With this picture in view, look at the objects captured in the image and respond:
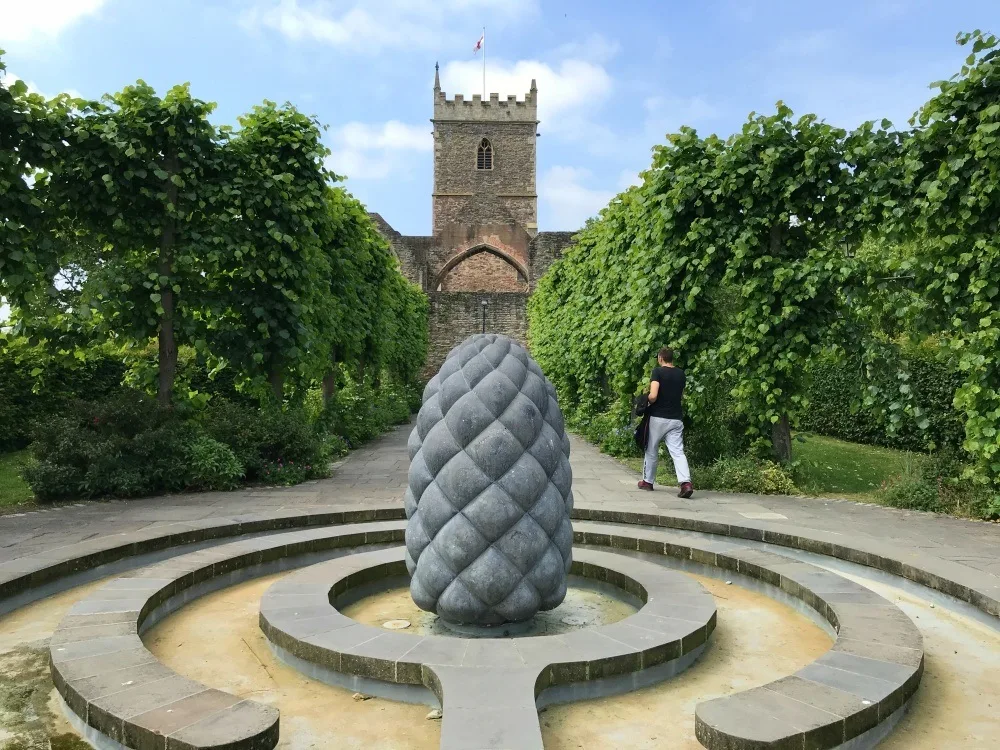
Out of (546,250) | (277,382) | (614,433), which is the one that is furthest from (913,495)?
(546,250)

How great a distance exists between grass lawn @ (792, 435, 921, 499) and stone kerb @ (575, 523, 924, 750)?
494cm

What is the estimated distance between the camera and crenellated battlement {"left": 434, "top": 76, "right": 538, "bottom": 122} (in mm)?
49188

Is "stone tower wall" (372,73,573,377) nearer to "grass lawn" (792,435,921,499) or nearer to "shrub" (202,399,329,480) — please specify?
"grass lawn" (792,435,921,499)

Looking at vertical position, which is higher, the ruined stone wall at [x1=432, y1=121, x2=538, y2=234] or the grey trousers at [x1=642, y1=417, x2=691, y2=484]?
the ruined stone wall at [x1=432, y1=121, x2=538, y2=234]

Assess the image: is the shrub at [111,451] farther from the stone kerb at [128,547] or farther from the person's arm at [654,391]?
the person's arm at [654,391]

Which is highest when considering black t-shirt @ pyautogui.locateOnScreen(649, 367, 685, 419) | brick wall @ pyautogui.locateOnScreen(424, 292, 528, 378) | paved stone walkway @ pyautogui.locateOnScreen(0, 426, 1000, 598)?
brick wall @ pyautogui.locateOnScreen(424, 292, 528, 378)

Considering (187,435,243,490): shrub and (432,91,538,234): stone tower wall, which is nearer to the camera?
(187,435,243,490): shrub

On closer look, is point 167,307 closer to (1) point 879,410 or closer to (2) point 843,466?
(1) point 879,410

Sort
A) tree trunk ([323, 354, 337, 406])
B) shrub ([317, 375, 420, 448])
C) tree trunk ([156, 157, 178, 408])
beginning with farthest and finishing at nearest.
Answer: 1. tree trunk ([323, 354, 337, 406])
2. shrub ([317, 375, 420, 448])
3. tree trunk ([156, 157, 178, 408])

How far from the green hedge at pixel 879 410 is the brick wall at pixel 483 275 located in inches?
1045

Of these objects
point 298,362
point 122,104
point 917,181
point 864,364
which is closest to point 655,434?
point 864,364

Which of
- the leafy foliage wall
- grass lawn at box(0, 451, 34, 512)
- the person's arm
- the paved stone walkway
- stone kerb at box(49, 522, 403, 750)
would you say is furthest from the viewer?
the person's arm

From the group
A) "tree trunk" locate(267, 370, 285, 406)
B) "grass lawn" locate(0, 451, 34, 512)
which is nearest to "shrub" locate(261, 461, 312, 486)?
"tree trunk" locate(267, 370, 285, 406)

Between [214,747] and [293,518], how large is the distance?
13.5 feet
